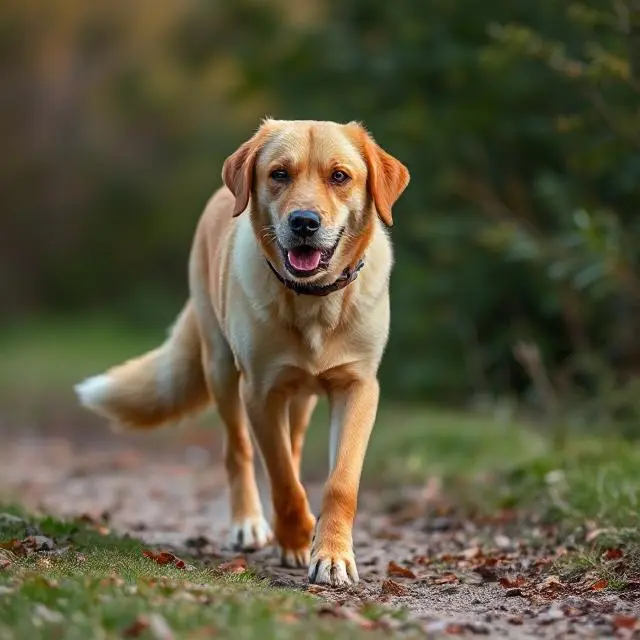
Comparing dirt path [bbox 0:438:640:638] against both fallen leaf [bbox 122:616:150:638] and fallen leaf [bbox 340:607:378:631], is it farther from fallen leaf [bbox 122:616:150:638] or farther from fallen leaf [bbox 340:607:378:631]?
fallen leaf [bbox 122:616:150:638]

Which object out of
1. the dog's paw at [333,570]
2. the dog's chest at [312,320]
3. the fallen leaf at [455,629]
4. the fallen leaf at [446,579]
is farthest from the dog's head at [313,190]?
the fallen leaf at [455,629]

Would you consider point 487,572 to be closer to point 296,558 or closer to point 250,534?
point 296,558

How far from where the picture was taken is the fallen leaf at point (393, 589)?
5.26 metres

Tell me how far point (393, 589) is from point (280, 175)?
5.80ft

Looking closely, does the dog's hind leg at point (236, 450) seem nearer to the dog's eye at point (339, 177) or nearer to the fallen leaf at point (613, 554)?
the dog's eye at point (339, 177)

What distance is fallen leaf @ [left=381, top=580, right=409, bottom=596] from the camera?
526 centimetres

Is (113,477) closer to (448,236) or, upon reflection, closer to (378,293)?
(448,236)

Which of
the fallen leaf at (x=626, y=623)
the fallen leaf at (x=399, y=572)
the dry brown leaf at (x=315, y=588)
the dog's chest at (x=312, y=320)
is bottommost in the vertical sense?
the fallen leaf at (x=399, y=572)

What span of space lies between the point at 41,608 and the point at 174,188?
2190cm

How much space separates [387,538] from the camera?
23.5 ft

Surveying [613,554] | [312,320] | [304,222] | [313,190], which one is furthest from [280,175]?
[613,554]

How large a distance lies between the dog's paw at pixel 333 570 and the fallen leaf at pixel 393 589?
129mm

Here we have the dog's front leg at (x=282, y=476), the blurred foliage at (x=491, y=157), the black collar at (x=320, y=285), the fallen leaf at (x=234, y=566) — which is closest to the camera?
the fallen leaf at (x=234, y=566)

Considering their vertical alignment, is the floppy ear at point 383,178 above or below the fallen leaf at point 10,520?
above
